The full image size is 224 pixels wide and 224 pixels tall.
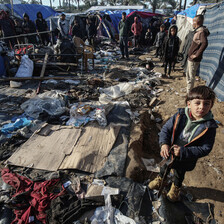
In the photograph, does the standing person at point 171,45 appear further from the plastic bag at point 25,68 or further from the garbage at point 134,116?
the plastic bag at point 25,68

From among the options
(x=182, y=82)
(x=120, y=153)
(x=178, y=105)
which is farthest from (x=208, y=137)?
(x=182, y=82)

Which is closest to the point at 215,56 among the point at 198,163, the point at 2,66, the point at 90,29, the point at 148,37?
the point at 198,163

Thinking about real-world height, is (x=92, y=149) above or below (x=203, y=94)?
below

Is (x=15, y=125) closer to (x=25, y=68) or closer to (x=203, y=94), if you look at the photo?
(x=25, y=68)

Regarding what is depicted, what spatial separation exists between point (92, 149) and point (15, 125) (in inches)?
72.1

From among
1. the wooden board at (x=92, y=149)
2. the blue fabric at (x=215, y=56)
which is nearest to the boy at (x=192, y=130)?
the wooden board at (x=92, y=149)

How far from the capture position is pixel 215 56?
206 inches

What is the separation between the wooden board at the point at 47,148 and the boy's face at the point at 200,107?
2.10 metres

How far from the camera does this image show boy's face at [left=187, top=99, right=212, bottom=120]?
149cm

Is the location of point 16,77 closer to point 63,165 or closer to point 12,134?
point 12,134

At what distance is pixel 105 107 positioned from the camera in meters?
3.99

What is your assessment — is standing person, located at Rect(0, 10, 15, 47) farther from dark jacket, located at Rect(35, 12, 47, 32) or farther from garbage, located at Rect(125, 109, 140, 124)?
garbage, located at Rect(125, 109, 140, 124)

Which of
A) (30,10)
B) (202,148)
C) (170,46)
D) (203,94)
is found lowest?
(202,148)

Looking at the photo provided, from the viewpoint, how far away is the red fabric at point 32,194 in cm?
187
